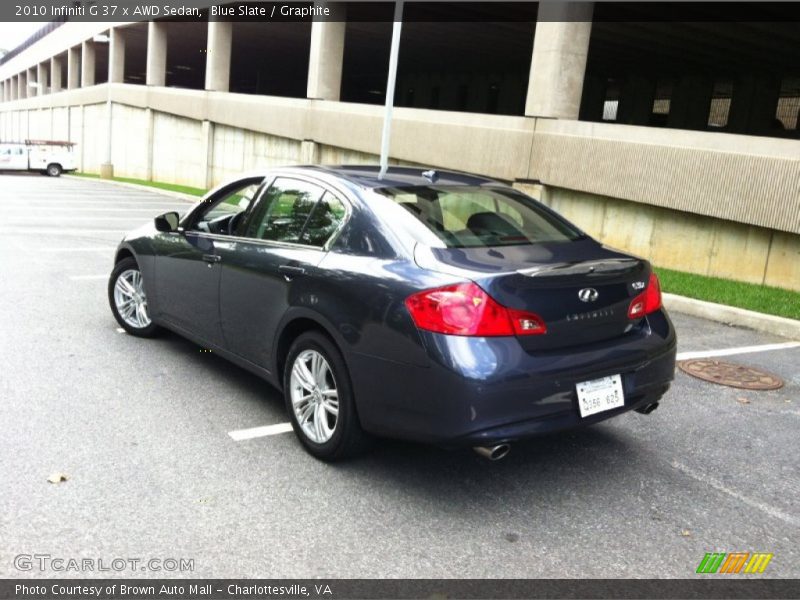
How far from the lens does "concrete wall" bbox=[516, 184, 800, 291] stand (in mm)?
10016

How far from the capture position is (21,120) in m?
64.3

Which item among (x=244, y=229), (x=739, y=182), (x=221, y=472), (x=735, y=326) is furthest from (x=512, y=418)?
(x=739, y=182)

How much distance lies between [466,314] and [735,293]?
687 cm

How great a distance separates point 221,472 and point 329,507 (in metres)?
0.69

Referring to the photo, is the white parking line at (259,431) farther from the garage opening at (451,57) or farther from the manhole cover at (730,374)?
the garage opening at (451,57)

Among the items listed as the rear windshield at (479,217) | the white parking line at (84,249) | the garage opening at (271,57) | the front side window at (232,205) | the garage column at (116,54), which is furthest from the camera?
the garage column at (116,54)

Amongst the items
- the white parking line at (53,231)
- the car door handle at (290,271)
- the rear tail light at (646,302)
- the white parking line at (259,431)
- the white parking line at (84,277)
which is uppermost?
the rear tail light at (646,302)

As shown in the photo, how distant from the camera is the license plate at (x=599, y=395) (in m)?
3.59

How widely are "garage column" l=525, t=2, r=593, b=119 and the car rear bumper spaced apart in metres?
10.0

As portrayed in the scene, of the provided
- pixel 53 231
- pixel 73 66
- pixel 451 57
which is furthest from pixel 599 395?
pixel 73 66

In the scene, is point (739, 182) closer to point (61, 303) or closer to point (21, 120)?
point (61, 303)

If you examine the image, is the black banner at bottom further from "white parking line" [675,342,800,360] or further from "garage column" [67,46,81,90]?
"garage column" [67,46,81,90]

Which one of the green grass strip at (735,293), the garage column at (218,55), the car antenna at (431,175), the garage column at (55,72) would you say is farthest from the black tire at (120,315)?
the garage column at (55,72)

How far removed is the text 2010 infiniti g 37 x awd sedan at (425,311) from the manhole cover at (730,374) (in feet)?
6.65
